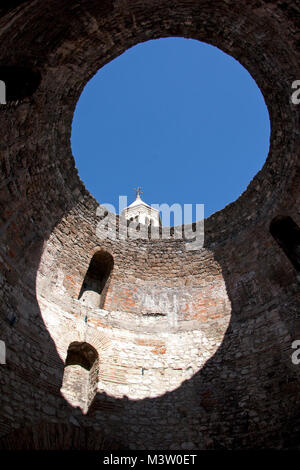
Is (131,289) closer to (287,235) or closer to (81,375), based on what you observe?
(81,375)

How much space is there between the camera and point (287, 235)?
319 inches

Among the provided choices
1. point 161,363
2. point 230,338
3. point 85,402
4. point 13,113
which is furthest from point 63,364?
point 13,113

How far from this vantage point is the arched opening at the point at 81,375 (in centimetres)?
650

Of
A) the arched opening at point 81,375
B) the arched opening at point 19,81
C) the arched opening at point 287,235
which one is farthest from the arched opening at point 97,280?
the arched opening at point 19,81

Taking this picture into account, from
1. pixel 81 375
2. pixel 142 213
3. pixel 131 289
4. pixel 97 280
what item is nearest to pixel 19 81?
pixel 97 280

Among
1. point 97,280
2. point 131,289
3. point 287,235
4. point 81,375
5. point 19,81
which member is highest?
point 19,81

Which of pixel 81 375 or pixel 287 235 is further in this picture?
pixel 287 235

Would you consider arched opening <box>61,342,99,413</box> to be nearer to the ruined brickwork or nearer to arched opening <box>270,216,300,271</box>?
the ruined brickwork

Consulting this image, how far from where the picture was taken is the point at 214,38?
702cm

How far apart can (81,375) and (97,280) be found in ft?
8.47

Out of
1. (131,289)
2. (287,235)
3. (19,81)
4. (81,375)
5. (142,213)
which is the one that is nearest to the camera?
(19,81)

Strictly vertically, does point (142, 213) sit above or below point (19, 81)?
above

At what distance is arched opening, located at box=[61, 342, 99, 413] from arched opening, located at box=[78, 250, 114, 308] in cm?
120

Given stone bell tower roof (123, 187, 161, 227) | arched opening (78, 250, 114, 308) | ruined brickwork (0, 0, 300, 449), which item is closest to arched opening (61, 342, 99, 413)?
ruined brickwork (0, 0, 300, 449)
